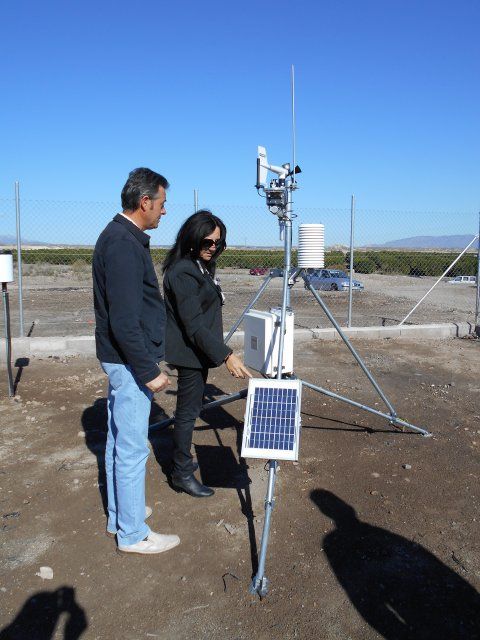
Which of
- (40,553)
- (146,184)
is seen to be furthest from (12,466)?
(146,184)

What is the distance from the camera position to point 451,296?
1905 centimetres

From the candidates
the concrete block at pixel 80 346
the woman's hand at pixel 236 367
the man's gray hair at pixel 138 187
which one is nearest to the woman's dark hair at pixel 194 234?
the man's gray hair at pixel 138 187

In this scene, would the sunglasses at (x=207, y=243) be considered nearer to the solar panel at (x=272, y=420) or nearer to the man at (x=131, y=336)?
the man at (x=131, y=336)

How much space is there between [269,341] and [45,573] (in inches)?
78.3

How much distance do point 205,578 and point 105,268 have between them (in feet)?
5.44

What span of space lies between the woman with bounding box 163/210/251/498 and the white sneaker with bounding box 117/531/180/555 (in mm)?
558

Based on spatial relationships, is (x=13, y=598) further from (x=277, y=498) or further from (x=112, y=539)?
(x=277, y=498)

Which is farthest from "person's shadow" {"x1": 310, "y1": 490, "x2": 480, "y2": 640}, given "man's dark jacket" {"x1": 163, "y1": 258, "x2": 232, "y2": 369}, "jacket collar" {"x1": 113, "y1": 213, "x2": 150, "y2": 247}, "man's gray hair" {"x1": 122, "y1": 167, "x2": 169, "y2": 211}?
"man's gray hair" {"x1": 122, "y1": 167, "x2": 169, "y2": 211}

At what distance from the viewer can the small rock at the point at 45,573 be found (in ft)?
8.93

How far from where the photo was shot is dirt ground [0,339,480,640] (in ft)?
8.02

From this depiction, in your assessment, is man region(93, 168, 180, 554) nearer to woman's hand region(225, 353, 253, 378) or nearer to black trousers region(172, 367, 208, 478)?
woman's hand region(225, 353, 253, 378)

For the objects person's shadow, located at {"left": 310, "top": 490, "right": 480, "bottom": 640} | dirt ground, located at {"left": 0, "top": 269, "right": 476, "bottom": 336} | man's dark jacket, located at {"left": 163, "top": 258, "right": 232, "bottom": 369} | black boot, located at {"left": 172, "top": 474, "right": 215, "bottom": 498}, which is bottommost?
person's shadow, located at {"left": 310, "top": 490, "right": 480, "bottom": 640}

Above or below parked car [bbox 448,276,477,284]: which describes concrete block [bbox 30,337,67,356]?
below

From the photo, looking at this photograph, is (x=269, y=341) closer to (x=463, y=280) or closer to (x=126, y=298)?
(x=126, y=298)
